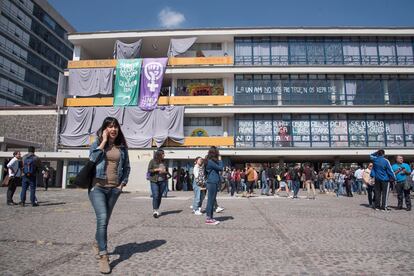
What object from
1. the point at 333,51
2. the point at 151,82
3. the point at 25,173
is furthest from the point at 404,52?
the point at 25,173

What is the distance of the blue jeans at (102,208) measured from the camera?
3355 millimetres

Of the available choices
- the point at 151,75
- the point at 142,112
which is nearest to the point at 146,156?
the point at 142,112

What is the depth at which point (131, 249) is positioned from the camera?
13.2 feet

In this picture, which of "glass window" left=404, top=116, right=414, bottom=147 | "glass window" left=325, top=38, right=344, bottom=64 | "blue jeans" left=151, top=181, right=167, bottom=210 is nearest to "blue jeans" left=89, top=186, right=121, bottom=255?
"blue jeans" left=151, top=181, right=167, bottom=210

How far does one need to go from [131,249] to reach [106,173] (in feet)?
3.96

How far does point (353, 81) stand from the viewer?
2842cm

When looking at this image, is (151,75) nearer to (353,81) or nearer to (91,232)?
(353,81)

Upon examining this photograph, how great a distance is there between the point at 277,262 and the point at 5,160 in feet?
90.7

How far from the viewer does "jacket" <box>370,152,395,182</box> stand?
28.7 feet

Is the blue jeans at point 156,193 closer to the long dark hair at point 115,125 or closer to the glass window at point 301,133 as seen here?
the long dark hair at point 115,125

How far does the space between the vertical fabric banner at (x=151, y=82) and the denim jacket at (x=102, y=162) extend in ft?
77.9

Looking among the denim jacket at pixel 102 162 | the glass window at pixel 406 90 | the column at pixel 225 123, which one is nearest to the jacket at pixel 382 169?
the denim jacket at pixel 102 162

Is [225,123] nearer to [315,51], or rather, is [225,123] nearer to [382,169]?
[315,51]

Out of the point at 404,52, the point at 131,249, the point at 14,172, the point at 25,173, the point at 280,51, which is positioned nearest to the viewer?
the point at 131,249
